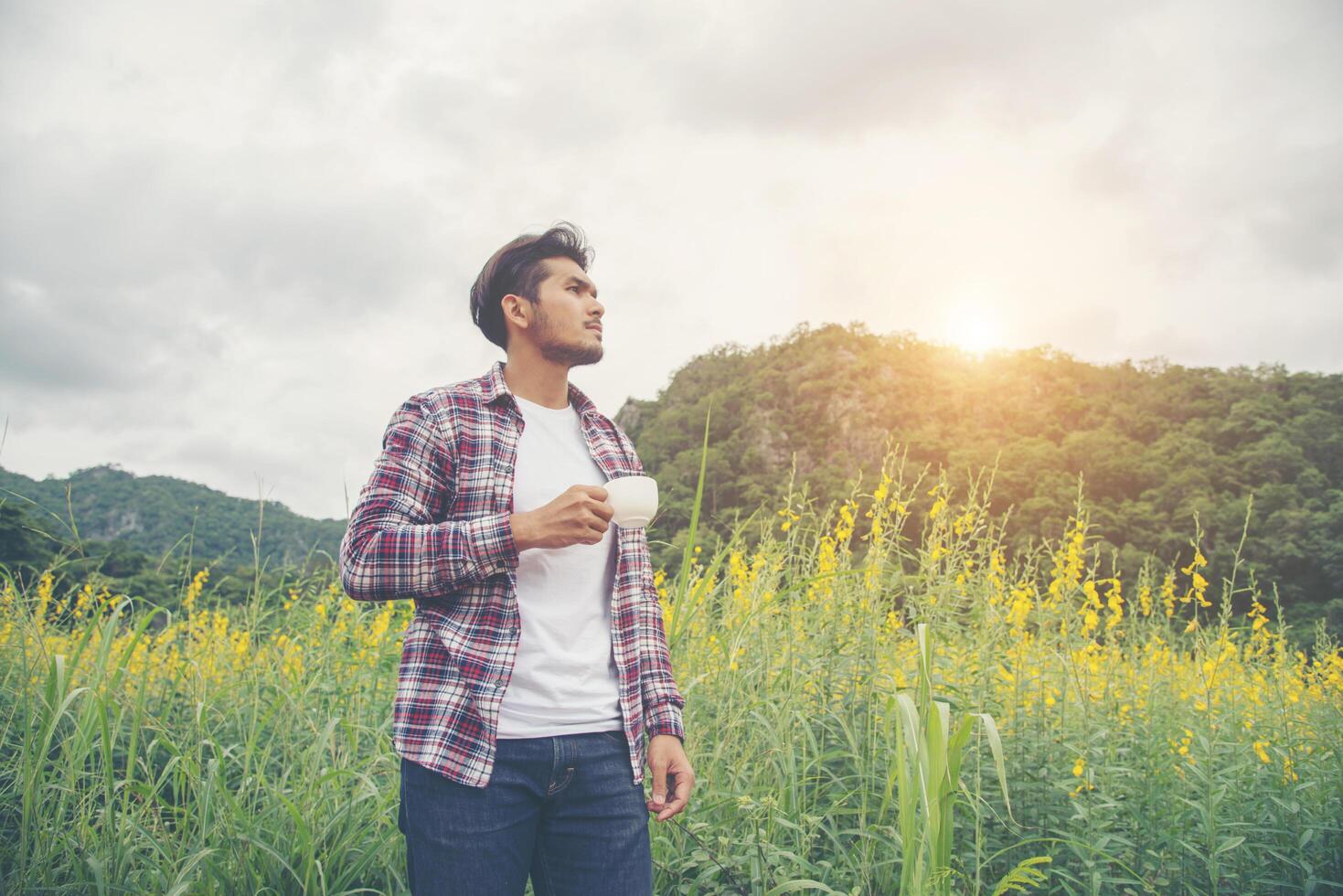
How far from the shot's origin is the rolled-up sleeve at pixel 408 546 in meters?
1.20

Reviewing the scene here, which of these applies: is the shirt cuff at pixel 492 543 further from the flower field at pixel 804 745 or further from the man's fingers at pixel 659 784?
the flower field at pixel 804 745

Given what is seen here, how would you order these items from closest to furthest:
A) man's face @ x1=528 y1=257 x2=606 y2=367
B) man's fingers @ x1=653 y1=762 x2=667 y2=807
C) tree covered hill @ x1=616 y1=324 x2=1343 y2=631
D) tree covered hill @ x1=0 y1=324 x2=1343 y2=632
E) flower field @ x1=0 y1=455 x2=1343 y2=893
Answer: man's fingers @ x1=653 y1=762 x2=667 y2=807 → man's face @ x1=528 y1=257 x2=606 y2=367 → flower field @ x1=0 y1=455 x2=1343 y2=893 → tree covered hill @ x1=0 y1=324 x2=1343 y2=632 → tree covered hill @ x1=616 y1=324 x2=1343 y2=631

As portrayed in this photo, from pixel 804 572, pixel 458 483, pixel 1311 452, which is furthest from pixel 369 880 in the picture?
pixel 1311 452

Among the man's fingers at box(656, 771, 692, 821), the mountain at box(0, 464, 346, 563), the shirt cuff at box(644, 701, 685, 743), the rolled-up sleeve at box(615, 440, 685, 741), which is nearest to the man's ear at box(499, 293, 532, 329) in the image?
the rolled-up sleeve at box(615, 440, 685, 741)

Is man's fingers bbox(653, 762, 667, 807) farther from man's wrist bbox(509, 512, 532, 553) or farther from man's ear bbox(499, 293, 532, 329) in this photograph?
man's ear bbox(499, 293, 532, 329)

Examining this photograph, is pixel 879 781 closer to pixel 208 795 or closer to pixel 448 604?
pixel 448 604

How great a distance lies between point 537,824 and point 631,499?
57cm

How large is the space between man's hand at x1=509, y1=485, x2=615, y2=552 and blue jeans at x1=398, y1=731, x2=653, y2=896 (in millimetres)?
333

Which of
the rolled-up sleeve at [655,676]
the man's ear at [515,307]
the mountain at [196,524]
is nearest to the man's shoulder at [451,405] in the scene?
the man's ear at [515,307]

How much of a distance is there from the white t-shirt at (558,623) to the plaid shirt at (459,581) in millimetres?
27

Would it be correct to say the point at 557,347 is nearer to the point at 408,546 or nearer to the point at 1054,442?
the point at 408,546

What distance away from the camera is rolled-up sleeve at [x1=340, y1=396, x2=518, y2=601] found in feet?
3.94

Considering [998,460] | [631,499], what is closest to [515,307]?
[631,499]

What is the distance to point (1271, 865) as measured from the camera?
256 cm
